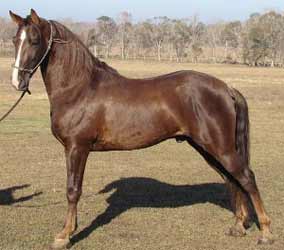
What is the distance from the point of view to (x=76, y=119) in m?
6.38

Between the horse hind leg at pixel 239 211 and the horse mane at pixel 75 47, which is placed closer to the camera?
the horse mane at pixel 75 47

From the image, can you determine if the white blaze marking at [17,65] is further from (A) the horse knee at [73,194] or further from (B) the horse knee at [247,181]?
(B) the horse knee at [247,181]

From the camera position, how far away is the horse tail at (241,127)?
661 centimetres

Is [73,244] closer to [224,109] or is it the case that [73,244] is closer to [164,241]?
[164,241]

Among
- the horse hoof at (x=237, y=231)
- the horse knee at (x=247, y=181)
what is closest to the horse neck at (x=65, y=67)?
the horse knee at (x=247, y=181)

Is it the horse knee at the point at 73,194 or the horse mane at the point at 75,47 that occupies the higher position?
the horse mane at the point at 75,47

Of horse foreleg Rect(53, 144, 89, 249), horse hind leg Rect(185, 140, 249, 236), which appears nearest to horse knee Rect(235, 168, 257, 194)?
horse hind leg Rect(185, 140, 249, 236)

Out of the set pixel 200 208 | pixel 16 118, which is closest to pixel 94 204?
pixel 200 208

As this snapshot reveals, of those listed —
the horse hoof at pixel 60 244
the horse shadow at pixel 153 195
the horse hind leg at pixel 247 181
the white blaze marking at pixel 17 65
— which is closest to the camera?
the white blaze marking at pixel 17 65

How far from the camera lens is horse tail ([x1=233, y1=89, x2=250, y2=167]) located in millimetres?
6609

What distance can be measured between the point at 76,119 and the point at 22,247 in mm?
1560

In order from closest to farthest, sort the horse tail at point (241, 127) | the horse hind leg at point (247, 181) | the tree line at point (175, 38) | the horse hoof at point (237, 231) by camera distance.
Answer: the horse hind leg at point (247, 181), the horse tail at point (241, 127), the horse hoof at point (237, 231), the tree line at point (175, 38)

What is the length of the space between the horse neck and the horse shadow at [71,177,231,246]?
190 centimetres

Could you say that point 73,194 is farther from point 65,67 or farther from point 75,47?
point 75,47
